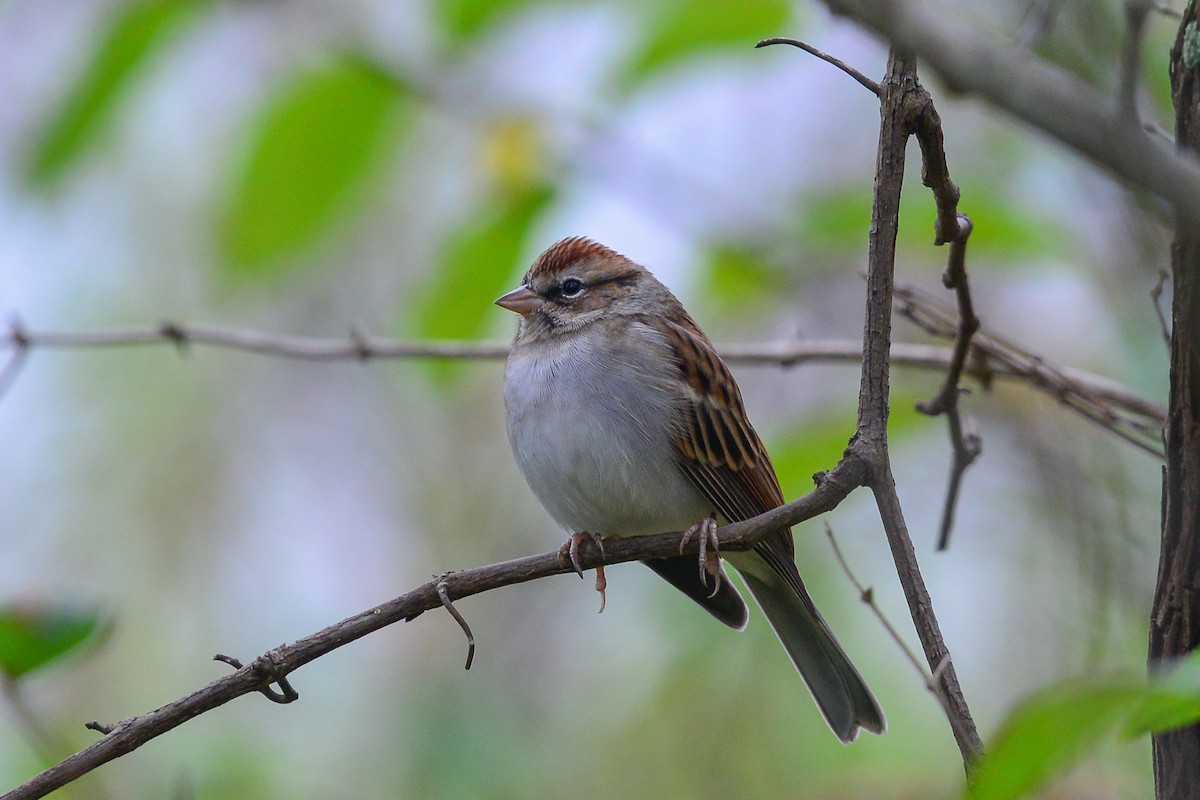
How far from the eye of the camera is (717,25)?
2.69 metres

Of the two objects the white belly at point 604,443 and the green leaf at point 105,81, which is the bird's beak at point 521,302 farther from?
the green leaf at point 105,81

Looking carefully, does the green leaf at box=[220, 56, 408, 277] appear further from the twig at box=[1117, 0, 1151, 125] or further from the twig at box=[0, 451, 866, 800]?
the twig at box=[1117, 0, 1151, 125]

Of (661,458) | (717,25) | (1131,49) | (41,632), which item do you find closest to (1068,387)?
(661,458)

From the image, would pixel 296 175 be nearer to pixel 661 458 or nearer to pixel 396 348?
pixel 396 348

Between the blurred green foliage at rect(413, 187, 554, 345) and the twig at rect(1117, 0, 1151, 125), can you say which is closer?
the twig at rect(1117, 0, 1151, 125)

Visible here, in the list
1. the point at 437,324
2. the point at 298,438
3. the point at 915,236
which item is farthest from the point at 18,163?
the point at 298,438

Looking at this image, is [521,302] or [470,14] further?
[521,302]

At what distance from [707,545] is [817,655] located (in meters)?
0.89

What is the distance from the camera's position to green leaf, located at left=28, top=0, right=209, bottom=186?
2.56 metres

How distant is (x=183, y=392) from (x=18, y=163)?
5.75 meters

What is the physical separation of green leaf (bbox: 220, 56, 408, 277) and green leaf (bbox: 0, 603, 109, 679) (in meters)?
0.96

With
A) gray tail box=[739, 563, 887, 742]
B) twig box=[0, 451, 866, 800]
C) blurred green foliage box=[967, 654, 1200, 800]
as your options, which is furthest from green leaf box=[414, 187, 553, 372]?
blurred green foliage box=[967, 654, 1200, 800]

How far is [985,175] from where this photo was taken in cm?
402

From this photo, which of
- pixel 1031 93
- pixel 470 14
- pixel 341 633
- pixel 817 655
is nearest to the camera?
pixel 1031 93
